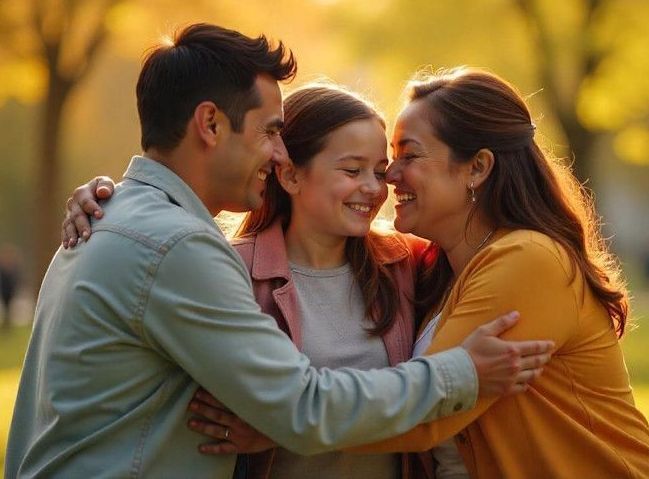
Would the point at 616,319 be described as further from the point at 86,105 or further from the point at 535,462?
the point at 86,105

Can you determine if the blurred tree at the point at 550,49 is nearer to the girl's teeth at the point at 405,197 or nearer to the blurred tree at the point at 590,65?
the blurred tree at the point at 590,65

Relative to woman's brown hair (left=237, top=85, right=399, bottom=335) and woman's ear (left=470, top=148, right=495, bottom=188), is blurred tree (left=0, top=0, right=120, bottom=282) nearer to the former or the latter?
woman's brown hair (left=237, top=85, right=399, bottom=335)

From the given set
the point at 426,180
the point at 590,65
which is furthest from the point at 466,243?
the point at 590,65

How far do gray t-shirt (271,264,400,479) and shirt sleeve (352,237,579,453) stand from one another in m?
0.43

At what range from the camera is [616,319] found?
14.8 ft

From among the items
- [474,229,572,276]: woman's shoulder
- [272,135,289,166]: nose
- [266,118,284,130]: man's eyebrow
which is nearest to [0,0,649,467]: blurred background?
[474,229,572,276]: woman's shoulder

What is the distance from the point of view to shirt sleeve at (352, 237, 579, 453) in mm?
4025

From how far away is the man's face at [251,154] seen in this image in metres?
4.15

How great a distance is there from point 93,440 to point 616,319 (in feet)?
6.46

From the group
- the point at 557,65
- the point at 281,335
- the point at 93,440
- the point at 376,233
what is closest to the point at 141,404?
the point at 93,440

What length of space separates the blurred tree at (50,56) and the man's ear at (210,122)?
15613mm

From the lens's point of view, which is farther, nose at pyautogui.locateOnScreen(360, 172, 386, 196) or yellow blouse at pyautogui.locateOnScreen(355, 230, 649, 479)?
nose at pyautogui.locateOnScreen(360, 172, 386, 196)

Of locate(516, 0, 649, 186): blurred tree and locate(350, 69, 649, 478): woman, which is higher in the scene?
locate(350, 69, 649, 478): woman

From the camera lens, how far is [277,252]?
4.70 meters
